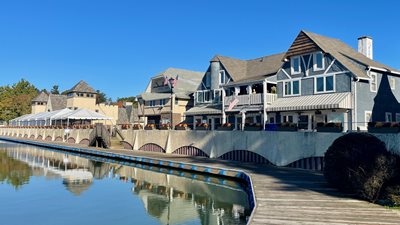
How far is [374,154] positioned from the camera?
1155cm

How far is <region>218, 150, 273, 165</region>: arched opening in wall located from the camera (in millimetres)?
23933

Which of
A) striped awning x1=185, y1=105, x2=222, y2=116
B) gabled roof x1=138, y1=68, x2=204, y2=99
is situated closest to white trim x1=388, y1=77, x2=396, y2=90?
striped awning x1=185, y1=105, x2=222, y2=116

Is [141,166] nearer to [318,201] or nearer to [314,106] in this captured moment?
[314,106]

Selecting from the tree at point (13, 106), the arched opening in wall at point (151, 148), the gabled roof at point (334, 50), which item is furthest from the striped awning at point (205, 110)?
the tree at point (13, 106)

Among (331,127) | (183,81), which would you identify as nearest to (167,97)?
(183,81)

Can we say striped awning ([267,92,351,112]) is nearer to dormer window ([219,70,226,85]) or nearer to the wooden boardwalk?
dormer window ([219,70,226,85])

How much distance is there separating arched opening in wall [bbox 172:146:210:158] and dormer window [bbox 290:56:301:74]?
11172mm

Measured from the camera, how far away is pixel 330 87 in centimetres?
2933

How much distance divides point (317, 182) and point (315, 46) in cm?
1767

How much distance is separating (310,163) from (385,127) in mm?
4540

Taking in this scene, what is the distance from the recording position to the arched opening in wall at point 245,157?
23.9 metres

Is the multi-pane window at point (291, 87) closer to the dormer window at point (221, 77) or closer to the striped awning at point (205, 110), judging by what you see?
the striped awning at point (205, 110)

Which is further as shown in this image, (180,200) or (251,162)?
(251,162)

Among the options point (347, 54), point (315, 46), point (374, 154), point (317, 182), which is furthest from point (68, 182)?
point (347, 54)
